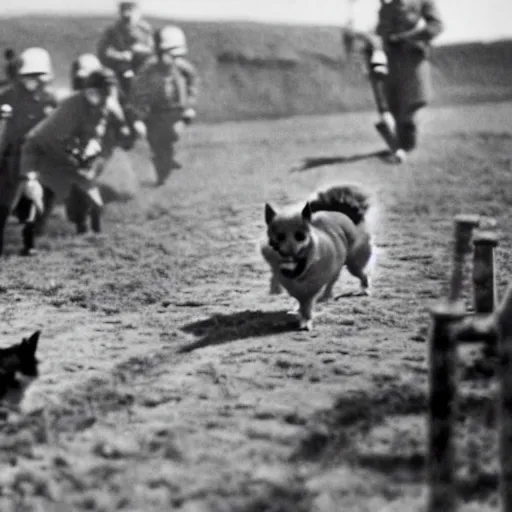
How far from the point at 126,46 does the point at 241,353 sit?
5.73 m

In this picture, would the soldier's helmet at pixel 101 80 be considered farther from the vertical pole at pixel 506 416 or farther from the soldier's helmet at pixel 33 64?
the vertical pole at pixel 506 416

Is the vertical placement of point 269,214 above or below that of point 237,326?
above

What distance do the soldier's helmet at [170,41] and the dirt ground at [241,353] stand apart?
134 centimetres

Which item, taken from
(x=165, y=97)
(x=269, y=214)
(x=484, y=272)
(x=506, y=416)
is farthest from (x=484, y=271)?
(x=165, y=97)

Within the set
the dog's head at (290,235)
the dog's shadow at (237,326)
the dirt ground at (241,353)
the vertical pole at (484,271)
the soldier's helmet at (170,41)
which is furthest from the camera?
the soldier's helmet at (170,41)

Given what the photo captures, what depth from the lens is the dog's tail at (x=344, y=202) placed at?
18.5ft

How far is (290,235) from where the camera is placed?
484 centimetres

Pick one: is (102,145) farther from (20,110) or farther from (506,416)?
(506,416)

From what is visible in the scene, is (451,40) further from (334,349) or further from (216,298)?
(334,349)

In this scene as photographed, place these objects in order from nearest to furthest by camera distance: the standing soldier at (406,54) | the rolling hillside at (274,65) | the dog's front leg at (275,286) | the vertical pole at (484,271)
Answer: the vertical pole at (484,271) → the dog's front leg at (275,286) → the standing soldier at (406,54) → the rolling hillside at (274,65)

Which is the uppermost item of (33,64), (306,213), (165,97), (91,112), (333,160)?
(33,64)

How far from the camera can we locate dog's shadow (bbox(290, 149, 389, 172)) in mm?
8992

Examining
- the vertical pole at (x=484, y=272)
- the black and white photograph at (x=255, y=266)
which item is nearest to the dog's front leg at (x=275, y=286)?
the black and white photograph at (x=255, y=266)

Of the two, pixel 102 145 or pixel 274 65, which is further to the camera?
pixel 274 65
